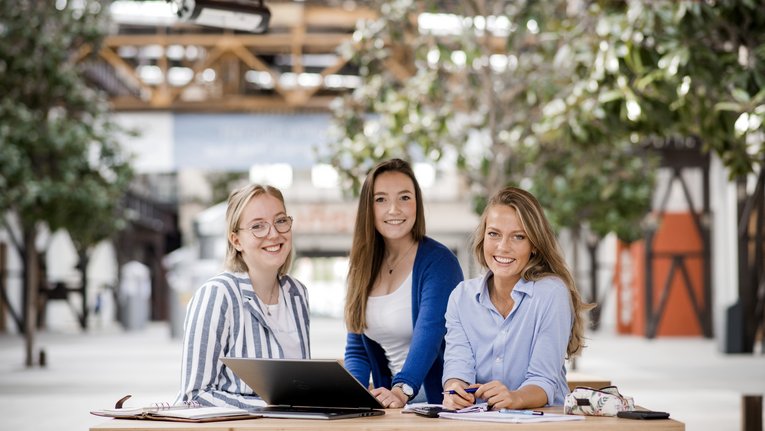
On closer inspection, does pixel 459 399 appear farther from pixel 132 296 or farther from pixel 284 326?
pixel 132 296

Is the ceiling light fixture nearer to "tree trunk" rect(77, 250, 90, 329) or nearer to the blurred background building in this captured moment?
the blurred background building

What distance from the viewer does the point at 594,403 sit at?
3.63m

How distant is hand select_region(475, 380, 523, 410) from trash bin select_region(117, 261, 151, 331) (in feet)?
97.9

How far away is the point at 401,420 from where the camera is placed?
351 centimetres

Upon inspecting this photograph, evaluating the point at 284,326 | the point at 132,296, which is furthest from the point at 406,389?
the point at 132,296

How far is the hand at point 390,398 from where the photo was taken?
4.36 meters

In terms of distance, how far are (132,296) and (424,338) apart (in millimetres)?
29744

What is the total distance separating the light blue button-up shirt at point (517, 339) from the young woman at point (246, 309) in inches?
25.5

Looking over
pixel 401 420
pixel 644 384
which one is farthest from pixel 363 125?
pixel 401 420

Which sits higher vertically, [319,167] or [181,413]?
[319,167]

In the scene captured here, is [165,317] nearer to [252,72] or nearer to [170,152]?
[252,72]

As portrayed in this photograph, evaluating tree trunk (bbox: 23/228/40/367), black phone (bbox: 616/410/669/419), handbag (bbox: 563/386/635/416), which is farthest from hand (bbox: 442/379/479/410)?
tree trunk (bbox: 23/228/40/367)

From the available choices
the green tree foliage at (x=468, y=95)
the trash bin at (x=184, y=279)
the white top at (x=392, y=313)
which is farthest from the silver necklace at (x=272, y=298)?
the trash bin at (x=184, y=279)

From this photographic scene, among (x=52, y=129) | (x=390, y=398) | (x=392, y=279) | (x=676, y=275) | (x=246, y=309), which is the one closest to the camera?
(x=246, y=309)
